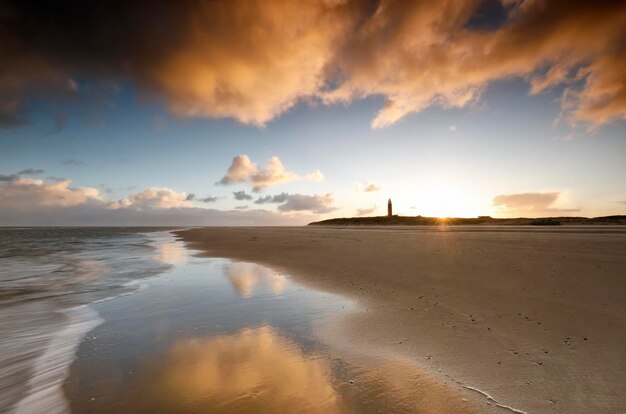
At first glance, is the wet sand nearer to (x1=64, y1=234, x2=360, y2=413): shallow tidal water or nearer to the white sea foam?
(x1=64, y1=234, x2=360, y2=413): shallow tidal water

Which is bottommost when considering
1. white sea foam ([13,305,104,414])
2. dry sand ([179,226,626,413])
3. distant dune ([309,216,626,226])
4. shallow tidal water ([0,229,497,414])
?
white sea foam ([13,305,104,414])

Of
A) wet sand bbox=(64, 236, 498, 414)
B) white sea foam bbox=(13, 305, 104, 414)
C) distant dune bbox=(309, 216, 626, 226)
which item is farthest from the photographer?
distant dune bbox=(309, 216, 626, 226)

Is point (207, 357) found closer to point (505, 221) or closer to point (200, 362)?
point (200, 362)

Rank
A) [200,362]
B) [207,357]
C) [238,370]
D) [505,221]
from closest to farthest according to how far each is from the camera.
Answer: [238,370], [200,362], [207,357], [505,221]

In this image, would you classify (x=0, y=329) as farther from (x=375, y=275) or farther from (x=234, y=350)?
(x=375, y=275)

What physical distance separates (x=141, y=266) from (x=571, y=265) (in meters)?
21.7

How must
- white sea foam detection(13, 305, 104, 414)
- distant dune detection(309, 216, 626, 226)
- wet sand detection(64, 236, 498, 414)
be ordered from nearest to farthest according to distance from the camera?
1. wet sand detection(64, 236, 498, 414)
2. white sea foam detection(13, 305, 104, 414)
3. distant dune detection(309, 216, 626, 226)

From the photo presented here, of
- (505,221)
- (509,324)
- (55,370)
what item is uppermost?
(505,221)

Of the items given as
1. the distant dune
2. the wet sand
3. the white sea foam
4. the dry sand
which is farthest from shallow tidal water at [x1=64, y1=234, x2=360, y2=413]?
the distant dune

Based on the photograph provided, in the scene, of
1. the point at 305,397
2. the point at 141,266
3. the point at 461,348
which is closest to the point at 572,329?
the point at 461,348

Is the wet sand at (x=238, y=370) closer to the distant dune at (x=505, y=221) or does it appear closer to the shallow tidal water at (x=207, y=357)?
the shallow tidal water at (x=207, y=357)

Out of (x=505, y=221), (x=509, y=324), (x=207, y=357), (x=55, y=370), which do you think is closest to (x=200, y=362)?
(x=207, y=357)

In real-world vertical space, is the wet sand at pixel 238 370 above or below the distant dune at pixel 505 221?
below

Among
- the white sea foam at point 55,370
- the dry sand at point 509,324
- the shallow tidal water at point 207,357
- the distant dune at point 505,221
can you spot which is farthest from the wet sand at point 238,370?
the distant dune at point 505,221
